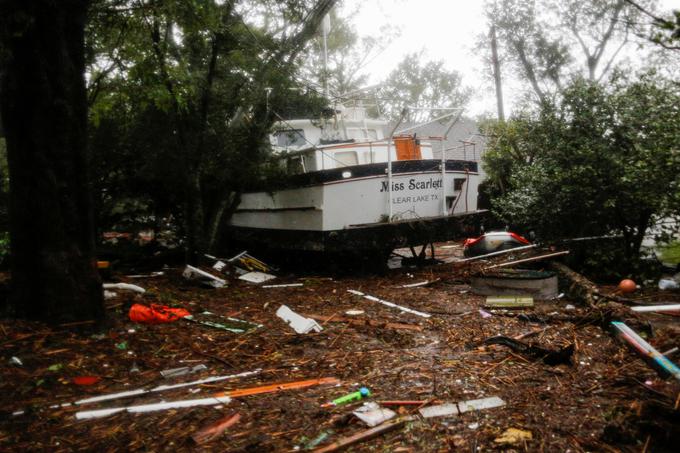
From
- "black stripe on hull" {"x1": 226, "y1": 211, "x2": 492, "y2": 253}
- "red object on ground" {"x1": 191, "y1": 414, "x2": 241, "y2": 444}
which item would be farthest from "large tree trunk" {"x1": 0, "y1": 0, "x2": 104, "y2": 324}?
"black stripe on hull" {"x1": 226, "y1": 211, "x2": 492, "y2": 253}

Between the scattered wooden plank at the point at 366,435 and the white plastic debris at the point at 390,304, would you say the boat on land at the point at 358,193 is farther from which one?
the scattered wooden plank at the point at 366,435

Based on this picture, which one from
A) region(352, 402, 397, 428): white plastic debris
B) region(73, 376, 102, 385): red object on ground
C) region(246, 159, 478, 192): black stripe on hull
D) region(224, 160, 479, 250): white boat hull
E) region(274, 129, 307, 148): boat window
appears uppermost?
region(274, 129, 307, 148): boat window

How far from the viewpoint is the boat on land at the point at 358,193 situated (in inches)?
316

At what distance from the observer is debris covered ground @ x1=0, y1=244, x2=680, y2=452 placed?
2.57 metres

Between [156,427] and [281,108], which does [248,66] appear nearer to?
[281,108]

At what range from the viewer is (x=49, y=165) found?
4059 millimetres

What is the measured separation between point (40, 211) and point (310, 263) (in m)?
6.14

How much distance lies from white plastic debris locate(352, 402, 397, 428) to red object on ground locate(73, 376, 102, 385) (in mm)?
2026

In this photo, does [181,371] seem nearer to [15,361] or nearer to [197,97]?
[15,361]

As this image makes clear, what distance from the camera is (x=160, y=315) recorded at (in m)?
4.99

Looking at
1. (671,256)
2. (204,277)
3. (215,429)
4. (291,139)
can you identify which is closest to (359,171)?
(291,139)

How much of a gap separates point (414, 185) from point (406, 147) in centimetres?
131

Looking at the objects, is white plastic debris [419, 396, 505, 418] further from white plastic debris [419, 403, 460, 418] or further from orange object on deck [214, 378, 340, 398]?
orange object on deck [214, 378, 340, 398]

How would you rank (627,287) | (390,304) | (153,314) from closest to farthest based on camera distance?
(153,314), (390,304), (627,287)
